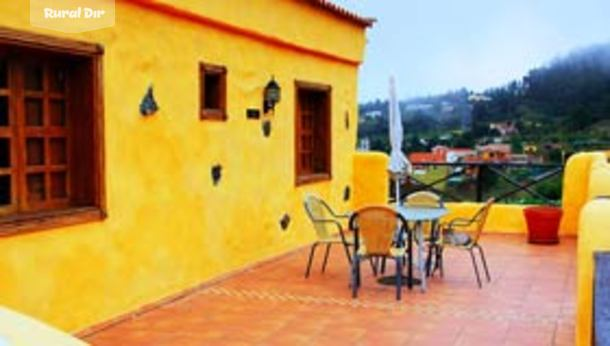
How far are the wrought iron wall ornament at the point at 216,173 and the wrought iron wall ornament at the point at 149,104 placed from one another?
116 centimetres

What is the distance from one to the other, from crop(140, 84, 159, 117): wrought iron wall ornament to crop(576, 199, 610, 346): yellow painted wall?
3541 mm

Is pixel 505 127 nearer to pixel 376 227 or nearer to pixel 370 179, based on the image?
pixel 370 179

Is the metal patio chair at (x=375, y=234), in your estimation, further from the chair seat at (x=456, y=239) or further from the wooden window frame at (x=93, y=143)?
the wooden window frame at (x=93, y=143)

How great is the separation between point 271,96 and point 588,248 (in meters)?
4.91

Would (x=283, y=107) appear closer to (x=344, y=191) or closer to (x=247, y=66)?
(x=247, y=66)

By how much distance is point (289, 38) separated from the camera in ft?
28.8

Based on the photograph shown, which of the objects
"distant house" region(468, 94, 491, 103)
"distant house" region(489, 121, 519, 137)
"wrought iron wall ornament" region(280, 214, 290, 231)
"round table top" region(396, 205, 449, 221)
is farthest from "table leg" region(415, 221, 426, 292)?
"distant house" region(468, 94, 491, 103)

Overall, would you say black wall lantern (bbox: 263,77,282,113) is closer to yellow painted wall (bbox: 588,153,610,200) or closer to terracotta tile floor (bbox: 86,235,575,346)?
terracotta tile floor (bbox: 86,235,575,346)

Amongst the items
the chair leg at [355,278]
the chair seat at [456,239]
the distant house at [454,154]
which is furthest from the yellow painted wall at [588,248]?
the distant house at [454,154]

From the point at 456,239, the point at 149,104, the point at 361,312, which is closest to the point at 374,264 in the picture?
the point at 456,239

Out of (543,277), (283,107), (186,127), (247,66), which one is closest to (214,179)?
(186,127)

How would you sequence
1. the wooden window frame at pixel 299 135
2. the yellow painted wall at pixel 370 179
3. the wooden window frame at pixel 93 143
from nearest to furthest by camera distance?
1. the wooden window frame at pixel 93 143
2. the wooden window frame at pixel 299 135
3. the yellow painted wall at pixel 370 179

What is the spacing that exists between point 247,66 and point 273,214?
177 centimetres

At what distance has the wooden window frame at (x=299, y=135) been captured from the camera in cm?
937
